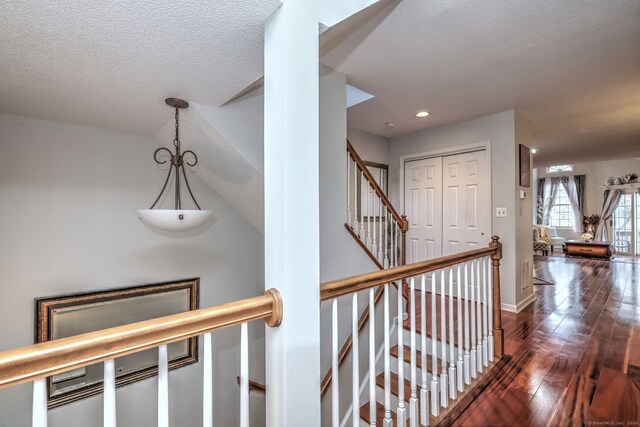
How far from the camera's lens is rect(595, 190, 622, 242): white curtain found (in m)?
8.08

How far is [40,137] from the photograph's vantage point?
211 centimetres

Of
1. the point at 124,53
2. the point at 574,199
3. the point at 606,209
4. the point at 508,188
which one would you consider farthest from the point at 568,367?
the point at 574,199

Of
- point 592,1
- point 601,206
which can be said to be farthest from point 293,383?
point 601,206

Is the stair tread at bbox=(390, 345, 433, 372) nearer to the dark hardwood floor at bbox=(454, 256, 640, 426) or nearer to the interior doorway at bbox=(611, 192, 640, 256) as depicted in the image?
the dark hardwood floor at bbox=(454, 256, 640, 426)

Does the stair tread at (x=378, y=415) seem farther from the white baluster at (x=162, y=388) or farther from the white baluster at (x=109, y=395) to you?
the white baluster at (x=109, y=395)

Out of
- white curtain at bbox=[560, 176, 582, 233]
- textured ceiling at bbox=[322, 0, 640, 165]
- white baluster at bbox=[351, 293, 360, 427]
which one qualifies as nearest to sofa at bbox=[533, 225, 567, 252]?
white curtain at bbox=[560, 176, 582, 233]

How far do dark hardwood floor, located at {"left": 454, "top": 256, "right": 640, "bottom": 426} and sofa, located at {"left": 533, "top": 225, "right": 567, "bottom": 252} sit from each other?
457cm

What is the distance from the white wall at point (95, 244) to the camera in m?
2.01

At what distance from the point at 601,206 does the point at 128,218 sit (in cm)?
1160

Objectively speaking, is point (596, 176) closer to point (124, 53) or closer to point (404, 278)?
point (404, 278)

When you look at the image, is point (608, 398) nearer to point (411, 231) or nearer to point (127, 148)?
point (411, 231)

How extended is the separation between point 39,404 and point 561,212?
12197mm

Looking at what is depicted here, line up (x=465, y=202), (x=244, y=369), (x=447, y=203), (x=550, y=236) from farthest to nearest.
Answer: (x=550, y=236) < (x=447, y=203) < (x=465, y=202) < (x=244, y=369)

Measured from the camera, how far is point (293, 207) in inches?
43.7
